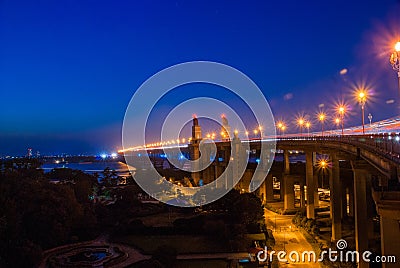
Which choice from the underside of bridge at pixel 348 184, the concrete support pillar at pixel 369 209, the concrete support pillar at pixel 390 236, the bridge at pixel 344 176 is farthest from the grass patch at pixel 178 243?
the concrete support pillar at pixel 390 236

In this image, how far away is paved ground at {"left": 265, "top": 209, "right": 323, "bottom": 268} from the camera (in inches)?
904

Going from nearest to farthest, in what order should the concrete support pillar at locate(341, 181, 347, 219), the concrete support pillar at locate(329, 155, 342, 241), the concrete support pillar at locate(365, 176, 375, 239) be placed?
1. the concrete support pillar at locate(365, 176, 375, 239)
2. the concrete support pillar at locate(329, 155, 342, 241)
3. the concrete support pillar at locate(341, 181, 347, 219)

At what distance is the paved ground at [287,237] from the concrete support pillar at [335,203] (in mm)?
2141

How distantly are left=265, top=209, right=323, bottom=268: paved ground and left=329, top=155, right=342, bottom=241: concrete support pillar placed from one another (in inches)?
84.3

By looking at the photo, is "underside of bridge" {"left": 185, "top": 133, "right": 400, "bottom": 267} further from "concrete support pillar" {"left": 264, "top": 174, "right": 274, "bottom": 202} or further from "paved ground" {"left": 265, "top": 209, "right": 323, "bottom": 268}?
"paved ground" {"left": 265, "top": 209, "right": 323, "bottom": 268}

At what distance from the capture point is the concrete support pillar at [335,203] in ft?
84.9

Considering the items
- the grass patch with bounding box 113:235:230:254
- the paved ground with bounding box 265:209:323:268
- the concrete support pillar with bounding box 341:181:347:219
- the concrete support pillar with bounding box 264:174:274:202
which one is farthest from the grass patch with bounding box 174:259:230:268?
the concrete support pillar with bounding box 264:174:274:202

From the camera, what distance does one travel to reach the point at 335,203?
2697 centimetres

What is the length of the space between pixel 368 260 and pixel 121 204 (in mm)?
22579

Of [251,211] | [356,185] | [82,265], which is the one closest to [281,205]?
[251,211]

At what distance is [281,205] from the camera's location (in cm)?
4169

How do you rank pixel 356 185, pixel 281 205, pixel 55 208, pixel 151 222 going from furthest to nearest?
pixel 281 205
pixel 151 222
pixel 55 208
pixel 356 185

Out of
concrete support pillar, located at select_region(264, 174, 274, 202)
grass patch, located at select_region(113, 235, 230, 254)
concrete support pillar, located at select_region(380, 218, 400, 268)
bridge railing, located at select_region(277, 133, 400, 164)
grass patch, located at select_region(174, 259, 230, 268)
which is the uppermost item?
bridge railing, located at select_region(277, 133, 400, 164)

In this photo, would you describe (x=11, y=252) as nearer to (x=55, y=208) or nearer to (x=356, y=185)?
(x=55, y=208)
